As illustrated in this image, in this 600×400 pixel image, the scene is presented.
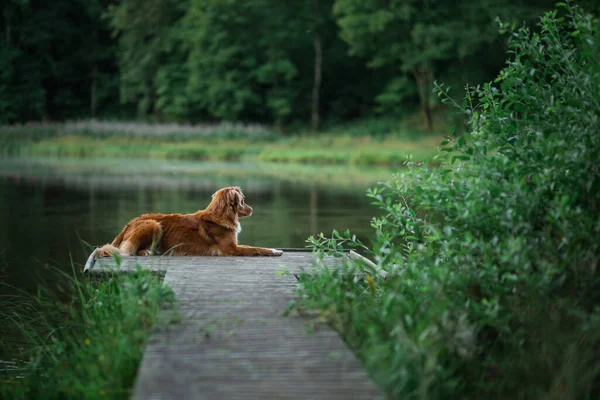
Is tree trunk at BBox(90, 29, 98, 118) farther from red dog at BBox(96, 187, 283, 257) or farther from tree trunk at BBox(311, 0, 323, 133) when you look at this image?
red dog at BBox(96, 187, 283, 257)

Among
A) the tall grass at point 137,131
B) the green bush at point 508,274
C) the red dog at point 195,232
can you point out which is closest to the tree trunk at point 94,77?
the tall grass at point 137,131

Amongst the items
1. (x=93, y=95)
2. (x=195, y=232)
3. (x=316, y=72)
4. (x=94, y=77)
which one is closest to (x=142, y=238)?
(x=195, y=232)

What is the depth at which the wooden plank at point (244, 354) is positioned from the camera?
11.4 feet

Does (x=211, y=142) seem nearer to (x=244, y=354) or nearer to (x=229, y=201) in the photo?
(x=229, y=201)

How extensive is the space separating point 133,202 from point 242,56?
87.0ft

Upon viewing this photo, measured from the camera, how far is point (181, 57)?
44.6m

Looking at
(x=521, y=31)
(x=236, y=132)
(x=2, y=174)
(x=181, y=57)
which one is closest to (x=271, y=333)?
(x=521, y=31)

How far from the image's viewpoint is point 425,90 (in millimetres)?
35625

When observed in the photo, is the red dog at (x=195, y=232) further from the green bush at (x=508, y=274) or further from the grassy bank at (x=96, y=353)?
the green bush at (x=508, y=274)

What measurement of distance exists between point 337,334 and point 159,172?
813 inches

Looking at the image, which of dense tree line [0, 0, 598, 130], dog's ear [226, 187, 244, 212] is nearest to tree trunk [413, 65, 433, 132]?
dense tree line [0, 0, 598, 130]

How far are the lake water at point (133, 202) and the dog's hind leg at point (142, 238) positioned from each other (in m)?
0.94

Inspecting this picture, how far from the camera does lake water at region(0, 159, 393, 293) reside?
1038cm

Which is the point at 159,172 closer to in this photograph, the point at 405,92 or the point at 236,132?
the point at 236,132
